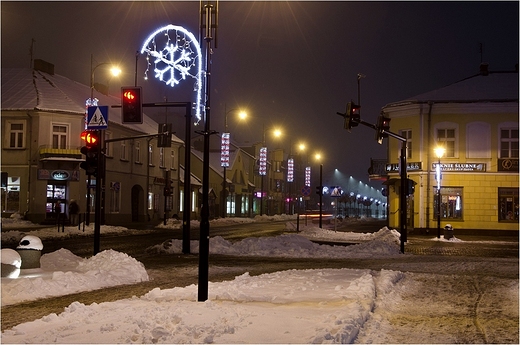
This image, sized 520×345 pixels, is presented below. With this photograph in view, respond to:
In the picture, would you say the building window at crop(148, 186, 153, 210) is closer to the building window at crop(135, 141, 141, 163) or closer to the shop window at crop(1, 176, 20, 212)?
the building window at crop(135, 141, 141, 163)

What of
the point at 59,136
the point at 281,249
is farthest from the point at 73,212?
→ the point at 281,249

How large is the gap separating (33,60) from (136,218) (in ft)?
52.0

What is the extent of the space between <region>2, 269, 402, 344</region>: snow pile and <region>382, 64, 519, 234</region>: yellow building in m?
31.5

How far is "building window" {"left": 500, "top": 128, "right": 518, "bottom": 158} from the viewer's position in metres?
41.6

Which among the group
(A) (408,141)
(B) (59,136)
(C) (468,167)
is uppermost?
(B) (59,136)

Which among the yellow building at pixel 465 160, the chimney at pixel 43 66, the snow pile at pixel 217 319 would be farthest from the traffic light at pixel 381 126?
the chimney at pixel 43 66

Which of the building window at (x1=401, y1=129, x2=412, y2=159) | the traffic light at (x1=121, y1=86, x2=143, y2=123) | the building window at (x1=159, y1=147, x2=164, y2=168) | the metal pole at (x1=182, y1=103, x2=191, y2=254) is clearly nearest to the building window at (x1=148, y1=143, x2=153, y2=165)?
the building window at (x1=159, y1=147, x2=164, y2=168)

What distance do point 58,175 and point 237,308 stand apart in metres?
37.1

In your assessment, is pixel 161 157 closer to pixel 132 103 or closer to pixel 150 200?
pixel 150 200

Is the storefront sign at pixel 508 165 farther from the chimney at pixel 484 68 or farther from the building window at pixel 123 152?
the building window at pixel 123 152

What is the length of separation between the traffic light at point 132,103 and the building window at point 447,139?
29.5 meters

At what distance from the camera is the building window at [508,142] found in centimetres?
4156

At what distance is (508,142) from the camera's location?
4175cm

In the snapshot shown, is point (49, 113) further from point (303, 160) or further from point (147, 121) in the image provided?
point (303, 160)
